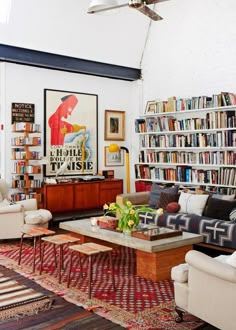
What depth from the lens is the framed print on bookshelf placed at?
9023mm

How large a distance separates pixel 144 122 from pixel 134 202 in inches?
92.3

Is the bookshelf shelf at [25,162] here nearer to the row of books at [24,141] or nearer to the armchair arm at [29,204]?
the row of books at [24,141]

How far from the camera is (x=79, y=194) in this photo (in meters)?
7.94

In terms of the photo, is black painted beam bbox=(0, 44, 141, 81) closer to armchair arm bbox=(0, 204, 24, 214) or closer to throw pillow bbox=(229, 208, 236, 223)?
armchair arm bbox=(0, 204, 24, 214)

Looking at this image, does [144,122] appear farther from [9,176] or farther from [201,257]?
[201,257]

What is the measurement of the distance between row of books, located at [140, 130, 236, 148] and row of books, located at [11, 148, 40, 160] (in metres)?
2.47

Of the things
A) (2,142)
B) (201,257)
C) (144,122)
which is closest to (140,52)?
(144,122)

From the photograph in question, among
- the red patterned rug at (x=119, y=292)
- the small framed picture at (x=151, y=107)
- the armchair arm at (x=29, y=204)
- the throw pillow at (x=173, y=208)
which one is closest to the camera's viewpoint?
the red patterned rug at (x=119, y=292)

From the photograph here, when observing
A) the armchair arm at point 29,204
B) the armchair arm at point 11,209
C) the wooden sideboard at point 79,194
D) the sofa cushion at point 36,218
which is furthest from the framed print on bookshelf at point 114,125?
the armchair arm at point 11,209

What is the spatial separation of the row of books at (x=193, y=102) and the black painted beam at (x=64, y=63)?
93 cm

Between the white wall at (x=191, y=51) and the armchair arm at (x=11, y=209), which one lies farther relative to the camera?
the white wall at (x=191, y=51)

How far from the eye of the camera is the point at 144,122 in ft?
29.1

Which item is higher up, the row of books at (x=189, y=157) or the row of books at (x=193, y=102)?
the row of books at (x=193, y=102)

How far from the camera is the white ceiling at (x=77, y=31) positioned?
278 inches
